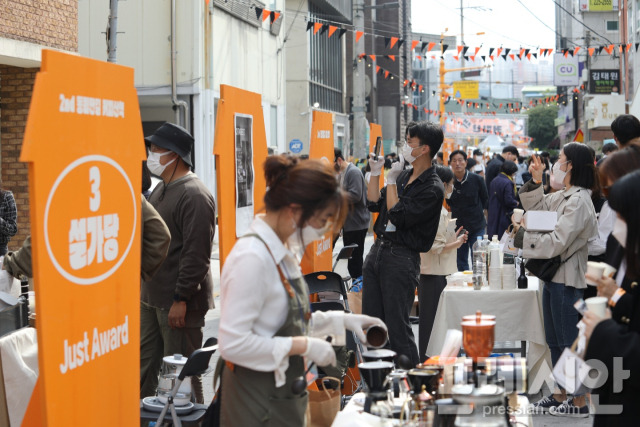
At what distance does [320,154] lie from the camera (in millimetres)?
9758

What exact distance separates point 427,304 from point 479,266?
28.5 inches

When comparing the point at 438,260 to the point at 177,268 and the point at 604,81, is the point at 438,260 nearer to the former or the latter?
the point at 177,268

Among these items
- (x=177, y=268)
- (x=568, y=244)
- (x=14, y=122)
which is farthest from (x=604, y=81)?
(x=177, y=268)

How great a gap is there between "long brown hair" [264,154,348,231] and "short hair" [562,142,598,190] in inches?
146

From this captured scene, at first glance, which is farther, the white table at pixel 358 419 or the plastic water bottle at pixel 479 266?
the plastic water bottle at pixel 479 266

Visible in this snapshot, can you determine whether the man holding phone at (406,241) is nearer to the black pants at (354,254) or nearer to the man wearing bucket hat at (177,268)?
the man wearing bucket hat at (177,268)

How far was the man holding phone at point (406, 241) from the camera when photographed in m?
6.46

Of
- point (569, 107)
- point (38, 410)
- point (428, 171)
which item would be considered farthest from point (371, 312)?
point (569, 107)

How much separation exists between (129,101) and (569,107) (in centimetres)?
7979

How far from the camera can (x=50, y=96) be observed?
3.34 meters

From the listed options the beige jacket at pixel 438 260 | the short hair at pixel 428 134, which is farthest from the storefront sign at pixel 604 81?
the short hair at pixel 428 134

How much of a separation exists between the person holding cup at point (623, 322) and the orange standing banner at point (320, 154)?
5550 millimetres

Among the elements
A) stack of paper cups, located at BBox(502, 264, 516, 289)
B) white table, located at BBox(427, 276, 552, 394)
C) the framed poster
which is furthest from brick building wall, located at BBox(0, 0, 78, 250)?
stack of paper cups, located at BBox(502, 264, 516, 289)

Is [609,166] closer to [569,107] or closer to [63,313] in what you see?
[63,313]
